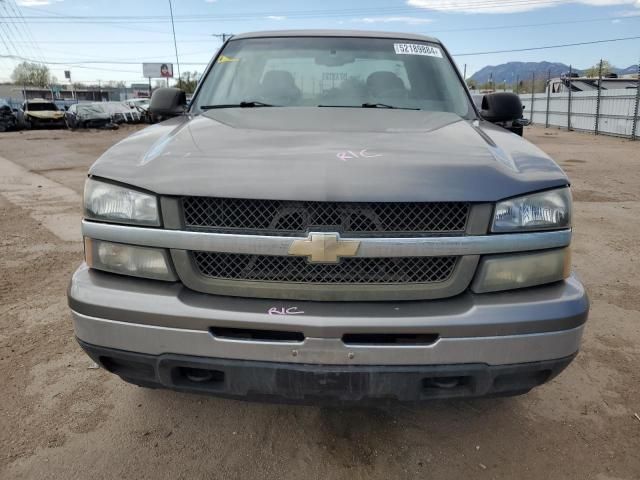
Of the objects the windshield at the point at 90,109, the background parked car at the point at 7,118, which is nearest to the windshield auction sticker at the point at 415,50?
the windshield at the point at 90,109

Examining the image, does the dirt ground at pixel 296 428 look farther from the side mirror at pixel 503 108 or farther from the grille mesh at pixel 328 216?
the side mirror at pixel 503 108

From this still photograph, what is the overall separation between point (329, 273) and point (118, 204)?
2.88 feet

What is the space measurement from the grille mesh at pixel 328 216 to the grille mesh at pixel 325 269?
0.11 meters

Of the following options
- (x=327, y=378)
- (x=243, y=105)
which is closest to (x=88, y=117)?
(x=243, y=105)

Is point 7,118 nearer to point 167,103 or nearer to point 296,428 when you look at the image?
point 167,103

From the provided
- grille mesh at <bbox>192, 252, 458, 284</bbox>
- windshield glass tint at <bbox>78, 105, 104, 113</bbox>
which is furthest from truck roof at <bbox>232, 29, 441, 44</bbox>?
windshield glass tint at <bbox>78, 105, 104, 113</bbox>

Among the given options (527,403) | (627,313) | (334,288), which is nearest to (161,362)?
(334,288)

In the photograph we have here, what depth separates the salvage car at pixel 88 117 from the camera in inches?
1041

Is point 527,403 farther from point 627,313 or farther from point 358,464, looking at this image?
point 627,313

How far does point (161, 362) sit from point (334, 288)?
2.34 ft

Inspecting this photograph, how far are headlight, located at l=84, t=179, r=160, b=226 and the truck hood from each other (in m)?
0.05

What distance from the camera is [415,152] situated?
210 centimetres

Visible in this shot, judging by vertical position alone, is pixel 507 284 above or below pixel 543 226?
below

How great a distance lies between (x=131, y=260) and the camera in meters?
2.03
